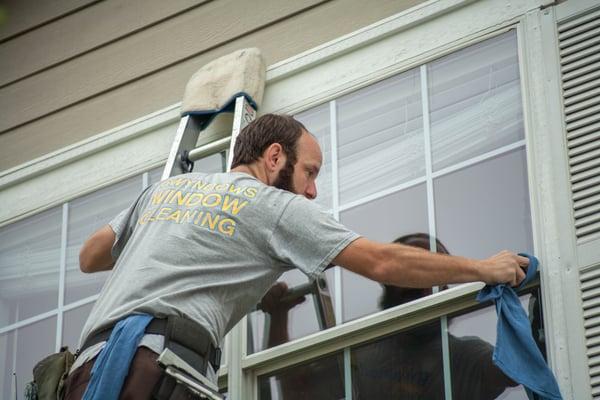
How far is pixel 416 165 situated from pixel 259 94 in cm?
86

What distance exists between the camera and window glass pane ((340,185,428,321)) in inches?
198

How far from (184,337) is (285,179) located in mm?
764

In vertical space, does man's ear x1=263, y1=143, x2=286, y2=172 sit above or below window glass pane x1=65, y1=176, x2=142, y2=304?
below

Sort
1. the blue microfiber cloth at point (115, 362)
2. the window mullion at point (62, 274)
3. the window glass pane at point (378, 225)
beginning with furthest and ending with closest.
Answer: the window mullion at point (62, 274) → the window glass pane at point (378, 225) → the blue microfiber cloth at point (115, 362)

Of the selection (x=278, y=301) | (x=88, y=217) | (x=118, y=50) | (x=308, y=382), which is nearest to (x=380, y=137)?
(x=278, y=301)

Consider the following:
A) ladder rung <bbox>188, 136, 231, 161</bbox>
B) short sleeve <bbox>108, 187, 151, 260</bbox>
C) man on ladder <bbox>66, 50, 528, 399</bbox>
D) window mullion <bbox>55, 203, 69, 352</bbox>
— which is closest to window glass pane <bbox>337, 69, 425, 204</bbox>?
ladder rung <bbox>188, 136, 231, 161</bbox>

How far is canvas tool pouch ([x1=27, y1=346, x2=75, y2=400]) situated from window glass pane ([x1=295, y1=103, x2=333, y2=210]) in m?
1.10

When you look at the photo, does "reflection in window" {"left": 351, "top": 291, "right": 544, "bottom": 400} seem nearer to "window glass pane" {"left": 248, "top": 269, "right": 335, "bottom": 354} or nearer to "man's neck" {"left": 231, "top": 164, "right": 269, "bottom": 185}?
"window glass pane" {"left": 248, "top": 269, "right": 335, "bottom": 354}

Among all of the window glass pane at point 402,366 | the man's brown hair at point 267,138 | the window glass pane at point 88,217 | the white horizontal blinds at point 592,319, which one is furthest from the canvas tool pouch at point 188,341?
the window glass pane at point 88,217

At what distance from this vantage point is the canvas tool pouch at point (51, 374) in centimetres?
504

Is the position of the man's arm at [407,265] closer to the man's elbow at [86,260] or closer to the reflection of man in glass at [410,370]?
the reflection of man in glass at [410,370]

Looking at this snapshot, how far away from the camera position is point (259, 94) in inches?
226

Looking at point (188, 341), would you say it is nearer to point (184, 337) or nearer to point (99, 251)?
point (184, 337)

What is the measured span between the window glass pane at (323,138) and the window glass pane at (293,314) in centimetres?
31
